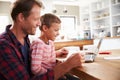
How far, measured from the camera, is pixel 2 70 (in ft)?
2.73

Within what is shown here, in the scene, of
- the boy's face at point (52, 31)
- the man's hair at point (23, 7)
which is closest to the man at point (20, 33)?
the man's hair at point (23, 7)

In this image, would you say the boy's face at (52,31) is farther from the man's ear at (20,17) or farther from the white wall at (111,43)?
the white wall at (111,43)

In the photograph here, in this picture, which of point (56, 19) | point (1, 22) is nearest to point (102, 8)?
point (1, 22)

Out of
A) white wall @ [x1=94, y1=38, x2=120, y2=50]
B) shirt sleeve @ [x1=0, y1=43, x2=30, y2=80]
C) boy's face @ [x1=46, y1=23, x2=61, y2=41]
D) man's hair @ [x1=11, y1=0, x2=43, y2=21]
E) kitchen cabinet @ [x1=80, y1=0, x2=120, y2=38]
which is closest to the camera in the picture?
shirt sleeve @ [x1=0, y1=43, x2=30, y2=80]

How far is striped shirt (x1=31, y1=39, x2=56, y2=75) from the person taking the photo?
1.05m

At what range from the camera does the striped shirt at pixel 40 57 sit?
105 cm

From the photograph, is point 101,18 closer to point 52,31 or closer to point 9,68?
point 52,31

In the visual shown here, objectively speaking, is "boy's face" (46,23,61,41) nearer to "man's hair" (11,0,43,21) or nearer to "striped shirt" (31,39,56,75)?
"striped shirt" (31,39,56,75)

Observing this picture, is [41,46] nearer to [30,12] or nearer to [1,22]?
[30,12]

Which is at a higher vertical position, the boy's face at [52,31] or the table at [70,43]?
the boy's face at [52,31]

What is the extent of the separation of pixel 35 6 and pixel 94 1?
5766 millimetres

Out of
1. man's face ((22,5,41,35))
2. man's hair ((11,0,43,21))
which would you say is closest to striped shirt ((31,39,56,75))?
man's face ((22,5,41,35))

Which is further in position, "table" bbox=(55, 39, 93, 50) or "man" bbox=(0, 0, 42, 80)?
"table" bbox=(55, 39, 93, 50)

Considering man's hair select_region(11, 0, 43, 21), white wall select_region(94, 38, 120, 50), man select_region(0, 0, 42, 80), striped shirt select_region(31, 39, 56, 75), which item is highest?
man's hair select_region(11, 0, 43, 21)
